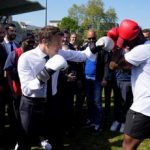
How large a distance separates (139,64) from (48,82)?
1.05m

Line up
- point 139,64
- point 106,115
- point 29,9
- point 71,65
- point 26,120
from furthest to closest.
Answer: point 29,9, point 106,115, point 71,65, point 26,120, point 139,64

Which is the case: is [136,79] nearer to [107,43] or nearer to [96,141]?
[107,43]

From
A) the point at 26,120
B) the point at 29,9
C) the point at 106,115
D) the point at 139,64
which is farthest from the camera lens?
the point at 29,9

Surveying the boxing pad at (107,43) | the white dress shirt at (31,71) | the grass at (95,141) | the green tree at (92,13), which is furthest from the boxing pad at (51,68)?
the green tree at (92,13)

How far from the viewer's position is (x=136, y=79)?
423cm

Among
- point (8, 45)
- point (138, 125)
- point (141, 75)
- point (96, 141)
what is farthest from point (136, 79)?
point (8, 45)

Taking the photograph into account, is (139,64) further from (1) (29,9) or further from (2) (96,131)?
(1) (29,9)

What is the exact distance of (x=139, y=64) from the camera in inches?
163

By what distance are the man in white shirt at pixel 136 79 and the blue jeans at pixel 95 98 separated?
282cm

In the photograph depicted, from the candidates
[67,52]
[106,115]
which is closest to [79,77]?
[106,115]

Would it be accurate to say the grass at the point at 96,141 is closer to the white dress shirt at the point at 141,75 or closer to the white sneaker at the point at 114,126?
the white sneaker at the point at 114,126

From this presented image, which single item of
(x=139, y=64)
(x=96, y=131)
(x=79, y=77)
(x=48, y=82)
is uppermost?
(x=139, y=64)

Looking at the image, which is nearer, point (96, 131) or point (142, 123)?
point (142, 123)

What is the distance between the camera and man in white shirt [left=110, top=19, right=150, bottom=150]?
411 cm
